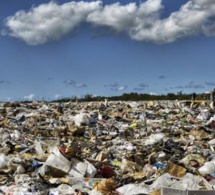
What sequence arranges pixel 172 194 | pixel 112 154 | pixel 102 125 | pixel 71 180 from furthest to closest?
1. pixel 102 125
2. pixel 112 154
3. pixel 71 180
4. pixel 172 194

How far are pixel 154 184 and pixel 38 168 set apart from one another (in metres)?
1.79

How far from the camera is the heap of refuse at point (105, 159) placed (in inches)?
222

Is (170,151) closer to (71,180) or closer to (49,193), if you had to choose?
(71,180)

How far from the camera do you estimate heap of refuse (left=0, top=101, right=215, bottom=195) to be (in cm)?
563

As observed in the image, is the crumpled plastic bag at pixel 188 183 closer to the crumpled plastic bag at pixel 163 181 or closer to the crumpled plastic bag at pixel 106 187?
the crumpled plastic bag at pixel 163 181

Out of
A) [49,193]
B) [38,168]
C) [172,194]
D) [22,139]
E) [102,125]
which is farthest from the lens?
[102,125]

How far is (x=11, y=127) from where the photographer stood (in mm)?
11633

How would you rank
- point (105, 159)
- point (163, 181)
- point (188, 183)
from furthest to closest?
point (105, 159)
point (163, 181)
point (188, 183)

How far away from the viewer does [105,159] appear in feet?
24.3

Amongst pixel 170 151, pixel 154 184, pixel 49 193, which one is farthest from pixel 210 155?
pixel 49 193

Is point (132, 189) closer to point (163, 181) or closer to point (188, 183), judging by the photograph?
point (163, 181)

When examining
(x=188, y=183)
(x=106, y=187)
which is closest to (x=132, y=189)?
(x=106, y=187)

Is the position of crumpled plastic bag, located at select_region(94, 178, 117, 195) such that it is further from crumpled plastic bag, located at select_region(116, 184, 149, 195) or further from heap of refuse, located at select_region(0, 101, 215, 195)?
crumpled plastic bag, located at select_region(116, 184, 149, 195)

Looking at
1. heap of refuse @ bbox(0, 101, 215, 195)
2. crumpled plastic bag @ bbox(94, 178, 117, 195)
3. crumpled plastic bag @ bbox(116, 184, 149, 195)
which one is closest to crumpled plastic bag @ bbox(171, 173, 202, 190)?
heap of refuse @ bbox(0, 101, 215, 195)
